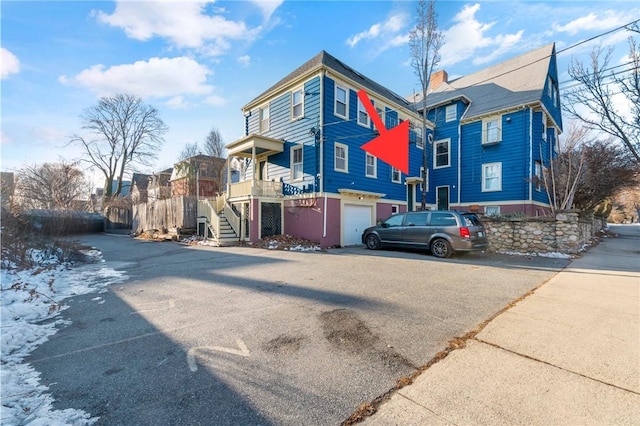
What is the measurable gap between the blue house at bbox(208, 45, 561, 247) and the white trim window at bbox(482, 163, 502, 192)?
0.20ft

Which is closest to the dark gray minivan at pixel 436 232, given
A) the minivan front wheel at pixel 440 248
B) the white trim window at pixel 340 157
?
the minivan front wheel at pixel 440 248

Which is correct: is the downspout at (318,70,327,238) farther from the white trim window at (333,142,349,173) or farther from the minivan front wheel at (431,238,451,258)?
the minivan front wheel at (431,238,451,258)

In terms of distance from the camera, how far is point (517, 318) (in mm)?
3939

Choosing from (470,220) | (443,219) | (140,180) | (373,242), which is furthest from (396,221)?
(140,180)

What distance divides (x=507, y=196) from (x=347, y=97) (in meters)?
11.3

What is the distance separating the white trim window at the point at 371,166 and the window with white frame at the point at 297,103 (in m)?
4.05

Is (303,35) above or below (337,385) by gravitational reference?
above

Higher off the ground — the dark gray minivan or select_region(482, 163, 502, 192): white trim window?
select_region(482, 163, 502, 192): white trim window

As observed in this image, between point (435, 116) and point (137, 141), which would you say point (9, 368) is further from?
point (137, 141)

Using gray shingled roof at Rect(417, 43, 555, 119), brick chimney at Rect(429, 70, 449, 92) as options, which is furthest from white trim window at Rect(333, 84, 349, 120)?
brick chimney at Rect(429, 70, 449, 92)

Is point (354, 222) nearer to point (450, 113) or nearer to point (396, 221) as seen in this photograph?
point (396, 221)

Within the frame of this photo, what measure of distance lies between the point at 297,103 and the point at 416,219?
8191mm

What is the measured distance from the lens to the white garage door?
44.3 feet

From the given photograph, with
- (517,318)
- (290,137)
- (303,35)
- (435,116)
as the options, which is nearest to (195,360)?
(517,318)
